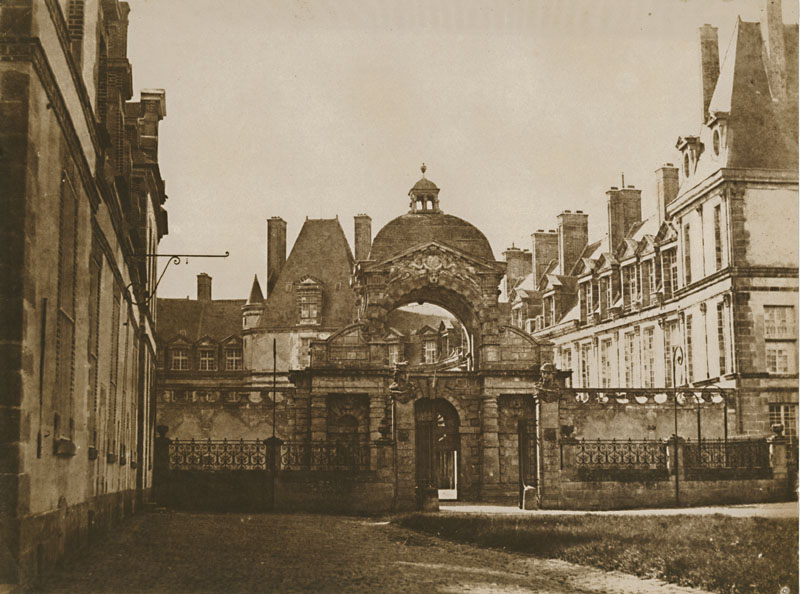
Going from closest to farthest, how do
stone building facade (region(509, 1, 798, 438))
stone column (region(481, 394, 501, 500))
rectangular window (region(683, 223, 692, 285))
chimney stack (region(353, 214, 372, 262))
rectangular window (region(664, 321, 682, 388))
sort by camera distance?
stone building facade (region(509, 1, 798, 438)), rectangular window (region(683, 223, 692, 285)), stone column (region(481, 394, 501, 500)), rectangular window (region(664, 321, 682, 388)), chimney stack (region(353, 214, 372, 262))

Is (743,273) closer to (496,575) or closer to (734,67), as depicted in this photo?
(734,67)

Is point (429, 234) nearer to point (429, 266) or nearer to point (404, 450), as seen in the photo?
point (429, 266)

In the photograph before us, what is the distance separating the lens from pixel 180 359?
217 ft

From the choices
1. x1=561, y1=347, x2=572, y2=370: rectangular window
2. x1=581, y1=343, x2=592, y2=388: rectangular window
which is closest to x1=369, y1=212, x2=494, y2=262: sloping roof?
x1=581, y1=343, x2=592, y2=388: rectangular window

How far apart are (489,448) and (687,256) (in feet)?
31.9

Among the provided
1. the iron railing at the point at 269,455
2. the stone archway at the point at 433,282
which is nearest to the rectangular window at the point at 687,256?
the stone archway at the point at 433,282

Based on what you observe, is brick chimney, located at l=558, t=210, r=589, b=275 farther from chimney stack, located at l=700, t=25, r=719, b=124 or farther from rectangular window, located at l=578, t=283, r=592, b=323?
chimney stack, located at l=700, t=25, r=719, b=124

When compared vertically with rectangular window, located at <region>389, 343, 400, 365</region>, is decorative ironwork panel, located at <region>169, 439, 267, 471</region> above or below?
below

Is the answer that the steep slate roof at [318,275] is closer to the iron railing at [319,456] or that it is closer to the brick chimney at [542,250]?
the brick chimney at [542,250]

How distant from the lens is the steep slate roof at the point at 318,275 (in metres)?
60.3

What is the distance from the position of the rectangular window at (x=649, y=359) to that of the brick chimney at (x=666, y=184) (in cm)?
471

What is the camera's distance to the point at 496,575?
1361 cm

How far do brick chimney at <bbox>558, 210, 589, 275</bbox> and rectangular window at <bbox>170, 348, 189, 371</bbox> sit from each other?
23812 mm

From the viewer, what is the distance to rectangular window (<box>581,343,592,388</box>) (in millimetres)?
51188
